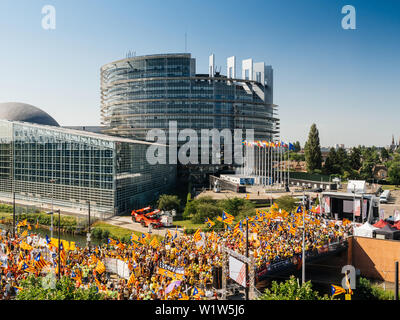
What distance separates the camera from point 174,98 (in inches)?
3196

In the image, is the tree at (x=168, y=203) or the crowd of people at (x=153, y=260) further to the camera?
the tree at (x=168, y=203)

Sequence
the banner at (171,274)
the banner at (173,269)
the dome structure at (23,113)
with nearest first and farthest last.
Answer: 1. the banner at (171,274)
2. the banner at (173,269)
3. the dome structure at (23,113)

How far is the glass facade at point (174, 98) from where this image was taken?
80938 mm

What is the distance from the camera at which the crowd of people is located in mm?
14008

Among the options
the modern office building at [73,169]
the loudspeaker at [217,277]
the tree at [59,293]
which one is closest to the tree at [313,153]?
the modern office building at [73,169]

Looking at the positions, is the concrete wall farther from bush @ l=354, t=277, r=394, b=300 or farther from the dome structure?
the dome structure

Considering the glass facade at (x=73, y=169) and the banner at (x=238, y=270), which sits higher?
the glass facade at (x=73, y=169)

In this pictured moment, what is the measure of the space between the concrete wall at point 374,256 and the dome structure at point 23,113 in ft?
251

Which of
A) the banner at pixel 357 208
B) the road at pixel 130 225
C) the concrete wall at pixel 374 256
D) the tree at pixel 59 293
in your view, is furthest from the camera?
the road at pixel 130 225

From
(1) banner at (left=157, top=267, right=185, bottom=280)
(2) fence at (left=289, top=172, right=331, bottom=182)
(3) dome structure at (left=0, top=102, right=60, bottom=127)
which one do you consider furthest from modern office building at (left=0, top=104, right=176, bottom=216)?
(2) fence at (left=289, top=172, right=331, bottom=182)

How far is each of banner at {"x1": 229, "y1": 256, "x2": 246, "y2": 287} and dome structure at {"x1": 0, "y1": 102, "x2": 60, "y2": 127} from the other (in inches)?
3033

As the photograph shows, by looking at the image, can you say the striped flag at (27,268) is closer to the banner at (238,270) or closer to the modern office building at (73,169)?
the banner at (238,270)

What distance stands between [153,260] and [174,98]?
2639 inches

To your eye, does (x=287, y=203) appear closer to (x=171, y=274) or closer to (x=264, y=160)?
(x=264, y=160)
